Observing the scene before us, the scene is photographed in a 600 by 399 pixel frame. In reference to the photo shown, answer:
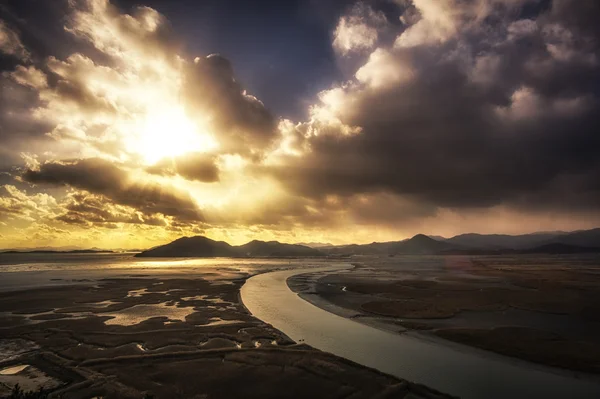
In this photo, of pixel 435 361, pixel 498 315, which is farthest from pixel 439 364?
pixel 498 315

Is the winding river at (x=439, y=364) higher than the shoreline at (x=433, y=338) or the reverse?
higher

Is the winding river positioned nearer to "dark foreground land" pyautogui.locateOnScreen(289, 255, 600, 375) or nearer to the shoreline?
the shoreline

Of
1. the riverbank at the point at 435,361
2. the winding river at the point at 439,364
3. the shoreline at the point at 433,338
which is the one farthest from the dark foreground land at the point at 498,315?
the winding river at the point at 439,364

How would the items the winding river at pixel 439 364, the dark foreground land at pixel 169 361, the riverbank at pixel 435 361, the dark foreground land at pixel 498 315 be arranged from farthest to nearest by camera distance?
1. the dark foreground land at pixel 498 315
2. the riverbank at pixel 435 361
3. the winding river at pixel 439 364
4. the dark foreground land at pixel 169 361

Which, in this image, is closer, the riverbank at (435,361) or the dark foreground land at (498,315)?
the riverbank at (435,361)

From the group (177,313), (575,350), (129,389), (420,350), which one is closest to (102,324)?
(177,313)

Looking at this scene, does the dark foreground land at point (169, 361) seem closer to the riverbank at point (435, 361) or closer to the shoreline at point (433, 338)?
the riverbank at point (435, 361)

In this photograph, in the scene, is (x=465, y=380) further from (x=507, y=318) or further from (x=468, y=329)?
(x=507, y=318)
